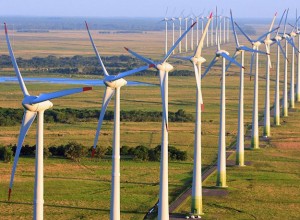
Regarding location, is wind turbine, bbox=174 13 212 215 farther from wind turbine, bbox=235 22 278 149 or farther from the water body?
the water body

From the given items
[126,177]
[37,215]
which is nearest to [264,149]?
[126,177]

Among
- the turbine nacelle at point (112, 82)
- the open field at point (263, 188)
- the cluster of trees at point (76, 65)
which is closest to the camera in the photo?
the turbine nacelle at point (112, 82)

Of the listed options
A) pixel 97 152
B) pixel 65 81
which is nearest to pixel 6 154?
pixel 97 152

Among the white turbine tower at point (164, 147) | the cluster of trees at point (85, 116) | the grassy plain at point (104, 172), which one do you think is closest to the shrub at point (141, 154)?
the grassy plain at point (104, 172)

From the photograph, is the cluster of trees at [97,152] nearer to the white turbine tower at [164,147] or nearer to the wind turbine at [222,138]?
the wind turbine at [222,138]

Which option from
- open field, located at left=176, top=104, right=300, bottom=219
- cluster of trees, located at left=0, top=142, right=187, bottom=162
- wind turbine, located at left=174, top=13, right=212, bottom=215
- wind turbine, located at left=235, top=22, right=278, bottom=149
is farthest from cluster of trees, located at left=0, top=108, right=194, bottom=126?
wind turbine, located at left=174, top=13, right=212, bottom=215

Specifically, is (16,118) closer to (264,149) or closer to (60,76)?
(264,149)
